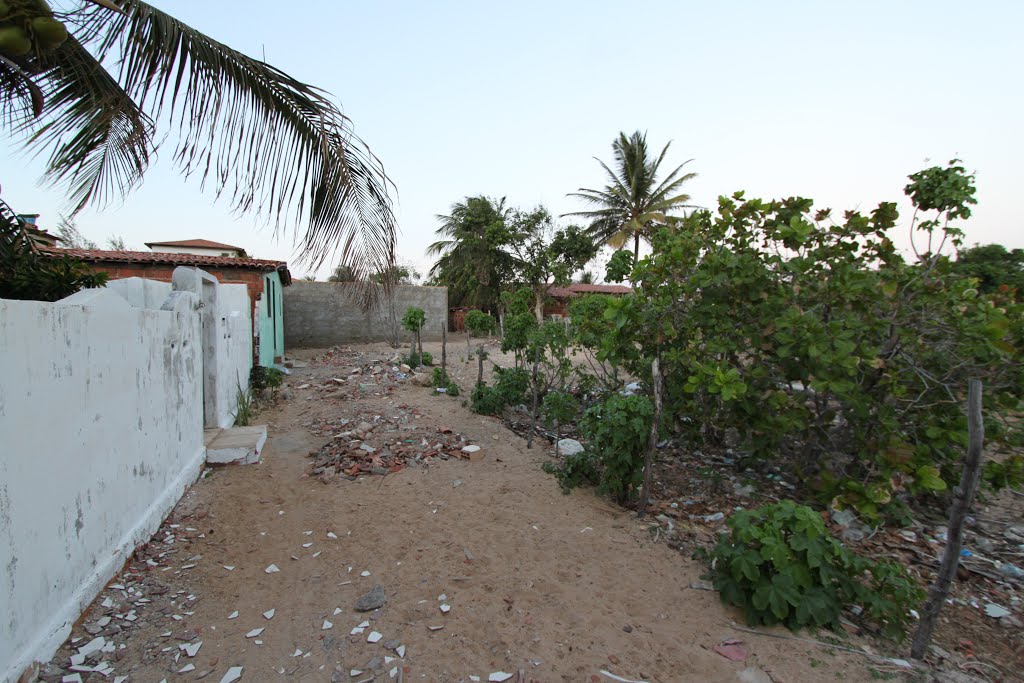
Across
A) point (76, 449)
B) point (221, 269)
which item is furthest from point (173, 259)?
point (76, 449)

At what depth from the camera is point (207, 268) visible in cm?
1163

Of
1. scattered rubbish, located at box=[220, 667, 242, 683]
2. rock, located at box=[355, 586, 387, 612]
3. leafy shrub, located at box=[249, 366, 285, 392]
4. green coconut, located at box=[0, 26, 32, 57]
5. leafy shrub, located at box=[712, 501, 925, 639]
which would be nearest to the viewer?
green coconut, located at box=[0, 26, 32, 57]

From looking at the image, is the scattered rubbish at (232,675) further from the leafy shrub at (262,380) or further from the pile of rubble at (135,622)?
the leafy shrub at (262,380)

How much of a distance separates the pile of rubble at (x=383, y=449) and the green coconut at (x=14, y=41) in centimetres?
373

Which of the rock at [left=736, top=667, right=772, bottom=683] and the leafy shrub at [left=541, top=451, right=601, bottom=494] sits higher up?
the leafy shrub at [left=541, top=451, right=601, bottom=494]

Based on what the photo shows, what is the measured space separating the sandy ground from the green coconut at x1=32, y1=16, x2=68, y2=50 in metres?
2.60

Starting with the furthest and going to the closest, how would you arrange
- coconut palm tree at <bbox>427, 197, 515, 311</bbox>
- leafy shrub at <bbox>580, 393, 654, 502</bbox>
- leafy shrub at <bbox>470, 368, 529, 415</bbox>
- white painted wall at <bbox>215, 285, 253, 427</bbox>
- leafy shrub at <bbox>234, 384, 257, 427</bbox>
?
coconut palm tree at <bbox>427, 197, 515, 311</bbox>, leafy shrub at <bbox>470, 368, 529, 415</bbox>, leafy shrub at <bbox>234, 384, 257, 427</bbox>, white painted wall at <bbox>215, 285, 253, 427</bbox>, leafy shrub at <bbox>580, 393, 654, 502</bbox>

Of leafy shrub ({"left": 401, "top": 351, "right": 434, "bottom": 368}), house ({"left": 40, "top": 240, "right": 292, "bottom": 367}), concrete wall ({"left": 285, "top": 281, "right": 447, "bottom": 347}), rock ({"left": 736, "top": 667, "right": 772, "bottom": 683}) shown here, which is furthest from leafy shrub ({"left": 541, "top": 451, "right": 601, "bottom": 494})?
concrete wall ({"left": 285, "top": 281, "right": 447, "bottom": 347})

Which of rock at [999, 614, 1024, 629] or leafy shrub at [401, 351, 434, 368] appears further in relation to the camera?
leafy shrub at [401, 351, 434, 368]

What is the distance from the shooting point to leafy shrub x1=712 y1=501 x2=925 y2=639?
2594 millimetres

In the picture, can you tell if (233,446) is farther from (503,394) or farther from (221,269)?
(221,269)

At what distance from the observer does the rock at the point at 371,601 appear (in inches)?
114

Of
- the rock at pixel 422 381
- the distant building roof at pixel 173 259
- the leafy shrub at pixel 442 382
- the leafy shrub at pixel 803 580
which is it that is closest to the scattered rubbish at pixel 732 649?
the leafy shrub at pixel 803 580

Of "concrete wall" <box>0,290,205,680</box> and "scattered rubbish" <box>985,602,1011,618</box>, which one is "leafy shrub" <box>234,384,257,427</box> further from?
"scattered rubbish" <box>985,602,1011,618</box>
